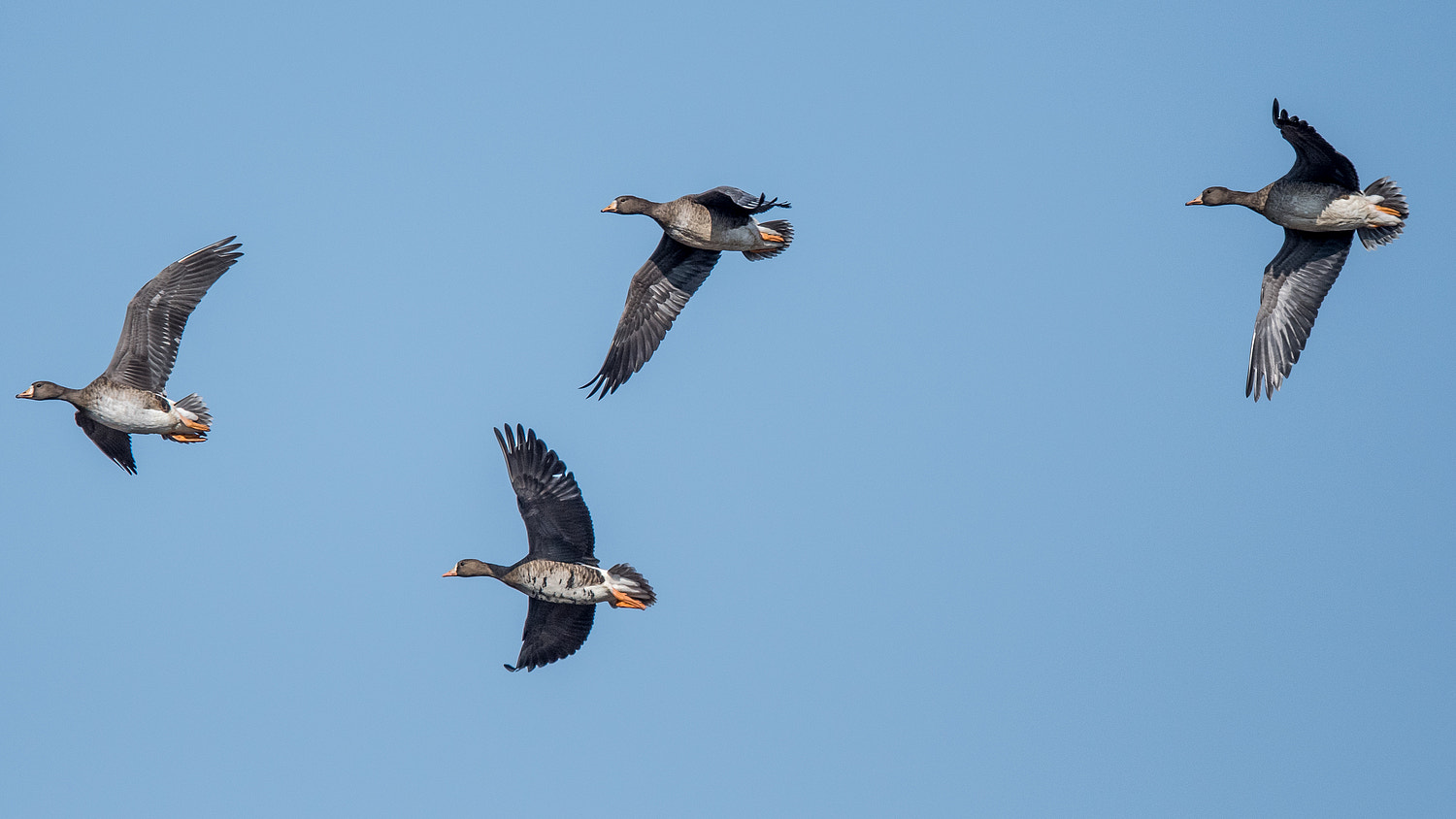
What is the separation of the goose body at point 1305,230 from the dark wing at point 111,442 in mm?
16147

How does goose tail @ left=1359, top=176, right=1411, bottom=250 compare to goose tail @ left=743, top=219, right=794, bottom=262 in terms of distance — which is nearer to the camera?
goose tail @ left=1359, top=176, right=1411, bottom=250

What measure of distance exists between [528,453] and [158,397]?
5.74 m

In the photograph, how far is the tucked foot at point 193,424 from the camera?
944 inches

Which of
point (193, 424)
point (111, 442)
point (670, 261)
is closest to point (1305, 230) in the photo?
point (670, 261)

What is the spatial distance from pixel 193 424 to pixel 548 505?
5.77 meters

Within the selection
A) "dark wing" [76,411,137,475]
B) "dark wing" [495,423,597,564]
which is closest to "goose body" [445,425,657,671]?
"dark wing" [495,423,597,564]

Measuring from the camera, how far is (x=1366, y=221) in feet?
74.3

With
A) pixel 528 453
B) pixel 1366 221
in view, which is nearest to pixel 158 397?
pixel 528 453

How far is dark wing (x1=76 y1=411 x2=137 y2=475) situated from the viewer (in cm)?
2492

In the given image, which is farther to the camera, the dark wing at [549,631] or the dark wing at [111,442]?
the dark wing at [111,442]

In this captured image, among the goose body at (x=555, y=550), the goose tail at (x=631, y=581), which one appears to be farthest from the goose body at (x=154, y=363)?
the goose tail at (x=631, y=581)

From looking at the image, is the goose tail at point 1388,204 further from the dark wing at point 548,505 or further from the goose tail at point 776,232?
the dark wing at point 548,505

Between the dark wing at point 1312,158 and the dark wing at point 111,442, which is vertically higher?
the dark wing at point 1312,158

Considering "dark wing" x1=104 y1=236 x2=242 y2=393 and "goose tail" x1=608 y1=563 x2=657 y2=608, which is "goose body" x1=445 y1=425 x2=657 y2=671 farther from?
"dark wing" x1=104 y1=236 x2=242 y2=393
